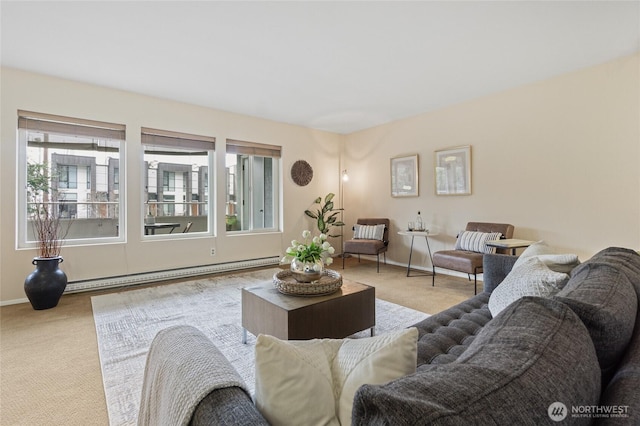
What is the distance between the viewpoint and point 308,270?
225 centimetres

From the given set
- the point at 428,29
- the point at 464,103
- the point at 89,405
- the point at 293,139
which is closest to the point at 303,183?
the point at 293,139

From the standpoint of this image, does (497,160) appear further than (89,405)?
Yes

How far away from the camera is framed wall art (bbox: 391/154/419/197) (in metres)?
4.90

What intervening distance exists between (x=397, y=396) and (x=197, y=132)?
465cm

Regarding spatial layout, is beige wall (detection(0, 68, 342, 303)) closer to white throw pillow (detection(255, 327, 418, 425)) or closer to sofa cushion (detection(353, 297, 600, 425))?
white throw pillow (detection(255, 327, 418, 425))

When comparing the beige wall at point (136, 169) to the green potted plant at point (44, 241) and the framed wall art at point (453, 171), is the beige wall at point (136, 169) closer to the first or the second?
the green potted plant at point (44, 241)

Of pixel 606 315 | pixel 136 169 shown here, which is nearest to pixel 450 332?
pixel 606 315

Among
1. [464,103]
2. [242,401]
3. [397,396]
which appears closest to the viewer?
[397,396]

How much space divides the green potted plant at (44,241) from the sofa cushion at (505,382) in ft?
12.4

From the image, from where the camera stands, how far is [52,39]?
8.73ft

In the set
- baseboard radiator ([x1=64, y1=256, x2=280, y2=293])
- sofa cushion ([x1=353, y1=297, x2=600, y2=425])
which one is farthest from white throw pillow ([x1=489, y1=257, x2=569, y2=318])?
baseboard radiator ([x1=64, y1=256, x2=280, y2=293])

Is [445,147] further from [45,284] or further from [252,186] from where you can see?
[45,284]

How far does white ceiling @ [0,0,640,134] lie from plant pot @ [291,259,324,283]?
1.90 m

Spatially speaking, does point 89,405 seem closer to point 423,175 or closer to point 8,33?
point 8,33
